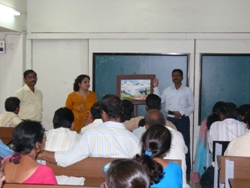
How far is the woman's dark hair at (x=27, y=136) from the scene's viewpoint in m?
2.66

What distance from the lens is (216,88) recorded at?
6.83 meters

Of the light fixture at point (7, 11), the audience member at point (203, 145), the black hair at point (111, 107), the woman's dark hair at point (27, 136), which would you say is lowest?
the audience member at point (203, 145)

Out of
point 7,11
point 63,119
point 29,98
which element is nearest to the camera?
point 63,119

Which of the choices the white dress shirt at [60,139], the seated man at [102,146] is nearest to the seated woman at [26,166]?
the seated man at [102,146]

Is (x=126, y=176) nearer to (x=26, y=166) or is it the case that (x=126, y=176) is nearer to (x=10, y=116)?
(x=26, y=166)

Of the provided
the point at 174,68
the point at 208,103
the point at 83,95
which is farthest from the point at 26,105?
the point at 208,103

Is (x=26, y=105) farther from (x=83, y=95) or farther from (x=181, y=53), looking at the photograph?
(x=181, y=53)

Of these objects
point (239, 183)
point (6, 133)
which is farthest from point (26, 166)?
point (6, 133)

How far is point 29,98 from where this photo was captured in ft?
20.5

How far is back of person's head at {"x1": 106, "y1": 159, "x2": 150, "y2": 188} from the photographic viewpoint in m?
1.52

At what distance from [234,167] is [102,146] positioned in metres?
1.14

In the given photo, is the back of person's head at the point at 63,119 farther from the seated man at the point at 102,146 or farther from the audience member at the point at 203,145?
the audience member at the point at 203,145

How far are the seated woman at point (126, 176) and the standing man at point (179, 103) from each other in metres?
4.93

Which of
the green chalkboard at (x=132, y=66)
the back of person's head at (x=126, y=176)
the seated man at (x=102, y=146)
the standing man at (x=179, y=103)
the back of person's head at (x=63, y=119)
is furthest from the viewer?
the green chalkboard at (x=132, y=66)
